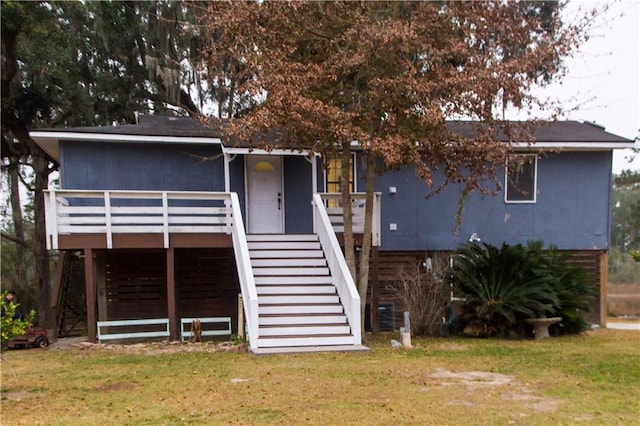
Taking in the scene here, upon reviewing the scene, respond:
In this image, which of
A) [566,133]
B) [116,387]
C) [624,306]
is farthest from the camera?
[624,306]

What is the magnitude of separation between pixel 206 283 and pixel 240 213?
305 centimetres

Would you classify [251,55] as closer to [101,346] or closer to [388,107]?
[388,107]

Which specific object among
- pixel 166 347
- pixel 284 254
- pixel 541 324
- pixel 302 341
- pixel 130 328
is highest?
pixel 284 254

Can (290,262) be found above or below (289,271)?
above

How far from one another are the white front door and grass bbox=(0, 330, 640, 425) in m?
4.05

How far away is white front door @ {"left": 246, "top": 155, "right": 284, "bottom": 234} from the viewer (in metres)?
11.3

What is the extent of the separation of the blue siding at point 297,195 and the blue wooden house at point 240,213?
0.08ft

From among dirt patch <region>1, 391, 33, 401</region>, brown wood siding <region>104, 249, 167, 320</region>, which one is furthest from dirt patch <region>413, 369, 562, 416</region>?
brown wood siding <region>104, 249, 167, 320</region>

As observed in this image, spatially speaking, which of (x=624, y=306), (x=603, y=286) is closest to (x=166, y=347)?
(x=603, y=286)

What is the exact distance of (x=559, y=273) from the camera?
1007cm

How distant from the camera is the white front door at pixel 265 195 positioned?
37.0 ft

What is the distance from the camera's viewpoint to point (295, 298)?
28.0ft

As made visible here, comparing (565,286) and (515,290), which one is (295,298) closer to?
(515,290)

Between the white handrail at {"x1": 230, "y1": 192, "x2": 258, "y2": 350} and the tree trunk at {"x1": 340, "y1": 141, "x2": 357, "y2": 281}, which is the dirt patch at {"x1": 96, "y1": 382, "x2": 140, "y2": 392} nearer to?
the white handrail at {"x1": 230, "y1": 192, "x2": 258, "y2": 350}
